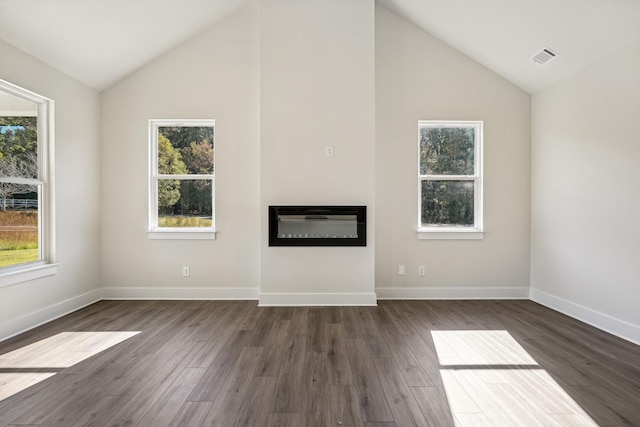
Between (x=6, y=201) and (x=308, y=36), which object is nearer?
(x=6, y=201)

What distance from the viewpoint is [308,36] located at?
153 inches

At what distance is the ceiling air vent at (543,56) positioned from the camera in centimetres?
340

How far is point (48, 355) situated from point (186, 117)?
9.49 ft

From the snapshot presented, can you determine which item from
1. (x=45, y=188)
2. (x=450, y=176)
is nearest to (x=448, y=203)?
(x=450, y=176)

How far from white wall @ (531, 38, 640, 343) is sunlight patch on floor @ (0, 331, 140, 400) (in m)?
4.47

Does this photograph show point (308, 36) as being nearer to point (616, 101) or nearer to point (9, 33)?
point (9, 33)

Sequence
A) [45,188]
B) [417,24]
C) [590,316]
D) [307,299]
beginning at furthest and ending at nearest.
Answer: [417,24] < [307,299] < [45,188] < [590,316]

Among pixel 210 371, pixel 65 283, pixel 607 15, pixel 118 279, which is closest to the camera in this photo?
pixel 210 371

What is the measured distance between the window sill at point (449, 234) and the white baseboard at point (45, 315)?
414 centimetres

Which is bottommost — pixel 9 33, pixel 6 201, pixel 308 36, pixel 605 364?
pixel 605 364

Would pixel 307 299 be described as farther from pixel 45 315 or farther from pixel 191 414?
pixel 45 315

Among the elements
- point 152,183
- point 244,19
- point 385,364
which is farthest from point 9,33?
point 385,364

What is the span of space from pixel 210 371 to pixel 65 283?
2.44 m

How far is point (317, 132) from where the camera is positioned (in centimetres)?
392
